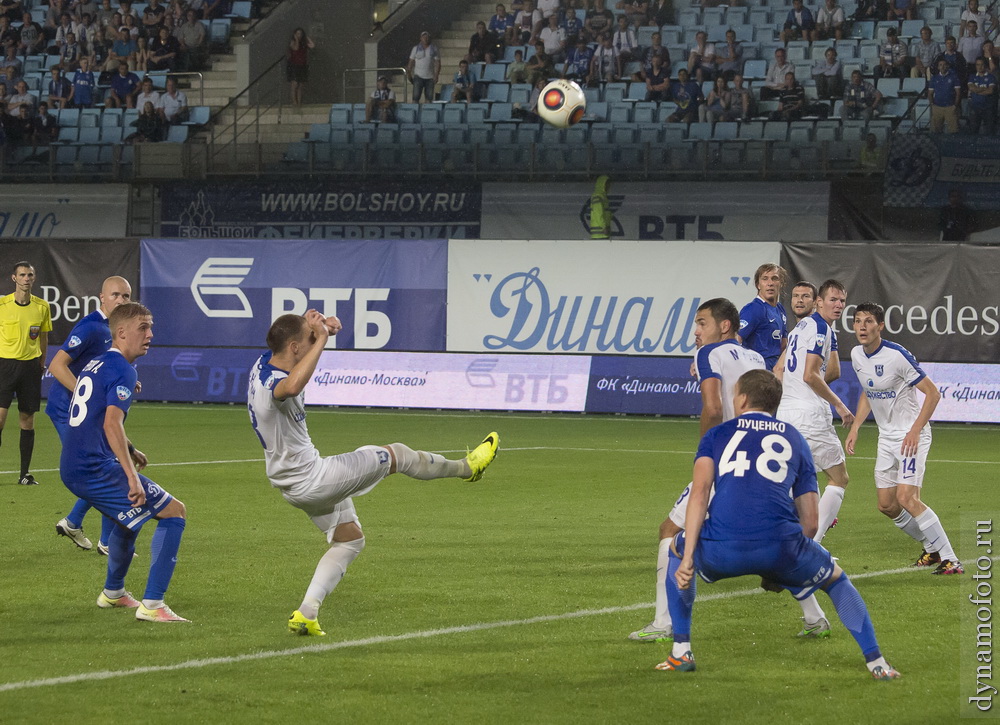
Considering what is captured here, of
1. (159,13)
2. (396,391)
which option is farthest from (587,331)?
(159,13)

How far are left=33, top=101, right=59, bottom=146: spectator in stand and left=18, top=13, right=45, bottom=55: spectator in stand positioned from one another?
3.72 m

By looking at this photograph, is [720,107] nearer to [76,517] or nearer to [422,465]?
[76,517]

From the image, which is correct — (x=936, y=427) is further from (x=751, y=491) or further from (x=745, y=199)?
(x=751, y=491)

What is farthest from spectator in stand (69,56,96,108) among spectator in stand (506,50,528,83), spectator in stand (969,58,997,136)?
spectator in stand (969,58,997,136)

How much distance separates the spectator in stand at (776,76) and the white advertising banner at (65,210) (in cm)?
1447

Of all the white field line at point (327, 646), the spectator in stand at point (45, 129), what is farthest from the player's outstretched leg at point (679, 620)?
the spectator in stand at point (45, 129)

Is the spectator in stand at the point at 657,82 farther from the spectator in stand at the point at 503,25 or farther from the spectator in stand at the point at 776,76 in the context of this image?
the spectator in stand at the point at 503,25

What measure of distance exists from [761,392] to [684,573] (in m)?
0.89

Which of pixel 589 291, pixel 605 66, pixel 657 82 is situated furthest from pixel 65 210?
pixel 589 291

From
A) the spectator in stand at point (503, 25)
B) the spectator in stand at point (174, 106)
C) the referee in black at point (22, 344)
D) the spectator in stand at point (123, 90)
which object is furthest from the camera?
the spectator in stand at point (123, 90)

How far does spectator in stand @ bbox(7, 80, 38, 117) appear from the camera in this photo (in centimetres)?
3183

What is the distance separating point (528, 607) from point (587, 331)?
15459mm

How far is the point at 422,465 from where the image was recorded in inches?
313

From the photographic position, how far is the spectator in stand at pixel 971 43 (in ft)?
88.2
